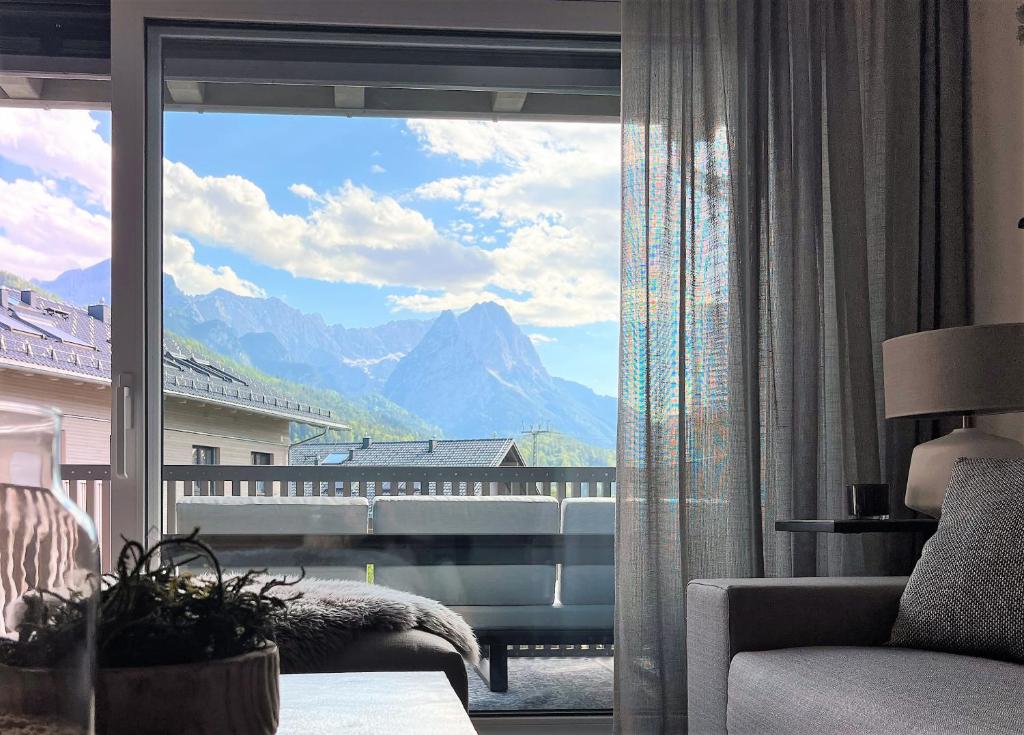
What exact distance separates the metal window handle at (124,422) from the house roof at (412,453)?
0.55 meters

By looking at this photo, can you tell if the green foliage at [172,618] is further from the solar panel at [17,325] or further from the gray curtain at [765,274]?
the solar panel at [17,325]

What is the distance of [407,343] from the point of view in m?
3.47

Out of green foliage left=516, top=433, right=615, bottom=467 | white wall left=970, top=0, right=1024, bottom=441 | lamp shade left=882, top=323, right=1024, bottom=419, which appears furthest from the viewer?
green foliage left=516, top=433, right=615, bottom=467

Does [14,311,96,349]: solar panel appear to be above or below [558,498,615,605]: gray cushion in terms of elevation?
above

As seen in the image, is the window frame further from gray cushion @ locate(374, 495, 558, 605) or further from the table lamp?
the table lamp

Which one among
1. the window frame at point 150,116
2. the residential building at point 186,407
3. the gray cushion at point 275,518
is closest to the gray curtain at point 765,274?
the window frame at point 150,116

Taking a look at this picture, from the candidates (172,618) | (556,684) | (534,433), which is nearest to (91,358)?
(534,433)

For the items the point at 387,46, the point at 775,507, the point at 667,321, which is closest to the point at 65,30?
the point at 387,46

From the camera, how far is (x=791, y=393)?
10.9 ft

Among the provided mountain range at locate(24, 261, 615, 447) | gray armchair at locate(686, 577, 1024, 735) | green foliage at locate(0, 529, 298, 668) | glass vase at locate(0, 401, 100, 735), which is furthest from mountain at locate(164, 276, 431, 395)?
glass vase at locate(0, 401, 100, 735)

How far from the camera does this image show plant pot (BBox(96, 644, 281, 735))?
Answer: 1.05 meters

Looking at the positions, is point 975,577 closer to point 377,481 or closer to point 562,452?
point 562,452

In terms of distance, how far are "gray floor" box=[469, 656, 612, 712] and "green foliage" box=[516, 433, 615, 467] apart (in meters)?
0.70

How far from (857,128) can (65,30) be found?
111 inches
